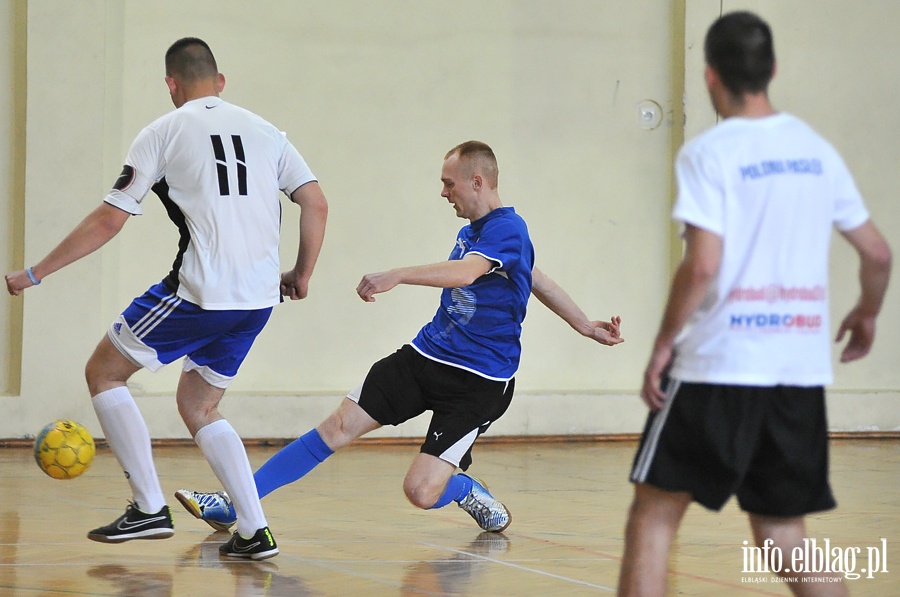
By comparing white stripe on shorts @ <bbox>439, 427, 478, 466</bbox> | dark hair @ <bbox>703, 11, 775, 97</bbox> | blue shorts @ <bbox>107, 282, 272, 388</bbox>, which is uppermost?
dark hair @ <bbox>703, 11, 775, 97</bbox>

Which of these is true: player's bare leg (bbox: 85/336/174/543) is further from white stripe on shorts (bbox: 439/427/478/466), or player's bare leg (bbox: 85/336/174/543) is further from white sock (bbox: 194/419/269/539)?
white stripe on shorts (bbox: 439/427/478/466)

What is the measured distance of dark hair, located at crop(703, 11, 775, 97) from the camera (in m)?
2.32

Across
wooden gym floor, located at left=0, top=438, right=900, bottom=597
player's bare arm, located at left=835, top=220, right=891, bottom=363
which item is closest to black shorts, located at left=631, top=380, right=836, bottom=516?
player's bare arm, located at left=835, top=220, right=891, bottom=363

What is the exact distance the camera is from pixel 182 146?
3754mm

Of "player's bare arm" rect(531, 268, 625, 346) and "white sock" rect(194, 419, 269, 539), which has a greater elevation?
"player's bare arm" rect(531, 268, 625, 346)

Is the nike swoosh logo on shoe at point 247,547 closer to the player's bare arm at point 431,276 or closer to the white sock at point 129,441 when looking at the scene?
the white sock at point 129,441

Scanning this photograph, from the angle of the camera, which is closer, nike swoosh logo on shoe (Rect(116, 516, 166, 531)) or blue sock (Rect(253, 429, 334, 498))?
nike swoosh logo on shoe (Rect(116, 516, 166, 531))

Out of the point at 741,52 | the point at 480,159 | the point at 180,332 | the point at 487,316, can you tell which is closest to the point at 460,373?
the point at 487,316

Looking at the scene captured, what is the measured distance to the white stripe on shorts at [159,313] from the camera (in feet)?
12.3

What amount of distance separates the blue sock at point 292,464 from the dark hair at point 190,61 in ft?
4.80

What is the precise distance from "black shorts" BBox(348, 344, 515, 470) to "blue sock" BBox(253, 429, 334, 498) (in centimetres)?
25

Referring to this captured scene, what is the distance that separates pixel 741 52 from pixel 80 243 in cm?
234

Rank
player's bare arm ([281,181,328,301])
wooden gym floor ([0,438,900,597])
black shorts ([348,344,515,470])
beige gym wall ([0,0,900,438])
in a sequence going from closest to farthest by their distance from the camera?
wooden gym floor ([0,438,900,597])
player's bare arm ([281,181,328,301])
black shorts ([348,344,515,470])
beige gym wall ([0,0,900,438])

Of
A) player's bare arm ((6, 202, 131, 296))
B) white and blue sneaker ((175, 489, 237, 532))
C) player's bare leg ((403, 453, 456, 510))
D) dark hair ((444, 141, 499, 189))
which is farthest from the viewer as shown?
dark hair ((444, 141, 499, 189))
